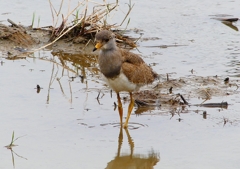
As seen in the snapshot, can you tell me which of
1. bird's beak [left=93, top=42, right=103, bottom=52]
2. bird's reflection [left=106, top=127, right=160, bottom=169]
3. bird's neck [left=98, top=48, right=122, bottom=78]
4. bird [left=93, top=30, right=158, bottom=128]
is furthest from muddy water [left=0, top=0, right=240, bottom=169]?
bird's beak [left=93, top=42, right=103, bottom=52]

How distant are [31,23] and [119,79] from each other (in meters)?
4.58

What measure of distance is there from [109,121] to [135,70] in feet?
2.29

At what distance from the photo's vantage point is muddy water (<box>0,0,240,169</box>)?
6.14m

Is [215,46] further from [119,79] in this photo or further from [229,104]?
[119,79]

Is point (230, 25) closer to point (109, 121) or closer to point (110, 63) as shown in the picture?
point (109, 121)

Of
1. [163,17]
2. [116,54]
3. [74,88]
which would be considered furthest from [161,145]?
[163,17]

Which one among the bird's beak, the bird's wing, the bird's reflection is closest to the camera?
the bird's reflection

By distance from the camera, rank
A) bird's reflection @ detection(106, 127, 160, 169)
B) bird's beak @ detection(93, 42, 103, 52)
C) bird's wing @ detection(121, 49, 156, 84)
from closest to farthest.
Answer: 1. bird's reflection @ detection(106, 127, 160, 169)
2. bird's beak @ detection(93, 42, 103, 52)
3. bird's wing @ detection(121, 49, 156, 84)

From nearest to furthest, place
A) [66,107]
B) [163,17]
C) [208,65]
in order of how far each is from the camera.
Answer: [66,107], [208,65], [163,17]

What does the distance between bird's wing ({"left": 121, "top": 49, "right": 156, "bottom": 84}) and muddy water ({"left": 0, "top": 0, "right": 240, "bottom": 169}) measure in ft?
1.55

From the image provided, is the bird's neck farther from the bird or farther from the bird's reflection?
the bird's reflection

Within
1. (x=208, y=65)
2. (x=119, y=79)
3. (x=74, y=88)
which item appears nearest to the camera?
(x=119, y=79)

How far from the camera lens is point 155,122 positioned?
721 centimetres

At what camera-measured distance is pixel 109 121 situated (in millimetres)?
7316
